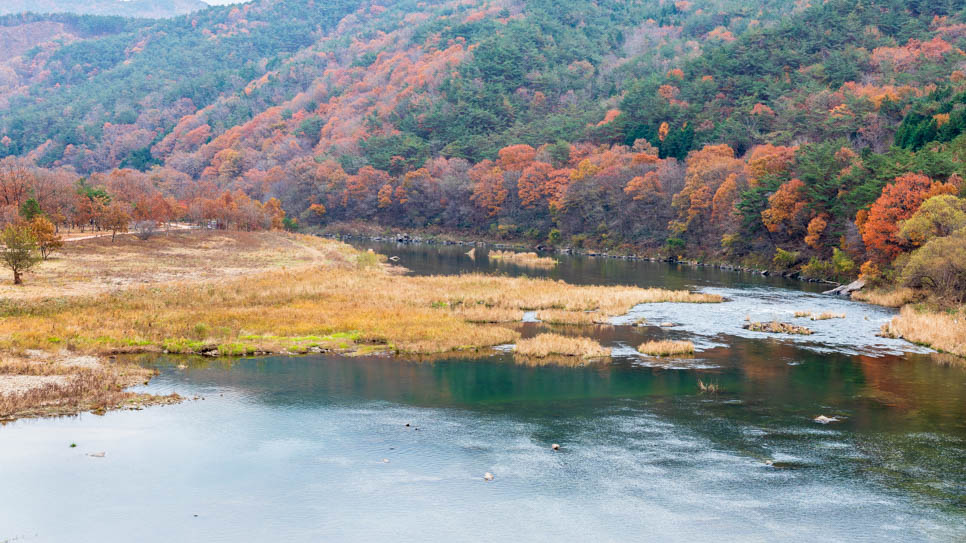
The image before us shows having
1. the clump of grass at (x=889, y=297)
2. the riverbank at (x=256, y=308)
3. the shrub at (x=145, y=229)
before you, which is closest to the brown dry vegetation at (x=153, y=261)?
the riverbank at (x=256, y=308)

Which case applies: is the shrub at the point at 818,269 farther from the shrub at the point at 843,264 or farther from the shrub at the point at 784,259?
the shrub at the point at 843,264

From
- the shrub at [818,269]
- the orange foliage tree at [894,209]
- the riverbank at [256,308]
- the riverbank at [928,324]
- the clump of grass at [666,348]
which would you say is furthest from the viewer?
the shrub at [818,269]

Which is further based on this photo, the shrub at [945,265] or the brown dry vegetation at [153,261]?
the brown dry vegetation at [153,261]

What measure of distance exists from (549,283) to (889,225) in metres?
25.4

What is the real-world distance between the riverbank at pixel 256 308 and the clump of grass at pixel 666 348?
6547 millimetres

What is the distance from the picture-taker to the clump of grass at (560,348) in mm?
34969

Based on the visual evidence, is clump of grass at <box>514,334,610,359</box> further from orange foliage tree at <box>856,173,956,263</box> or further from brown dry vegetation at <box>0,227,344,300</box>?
orange foliage tree at <box>856,173,956,263</box>

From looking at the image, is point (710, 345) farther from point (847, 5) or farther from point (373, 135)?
point (373, 135)

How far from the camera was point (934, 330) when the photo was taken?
39.6 meters

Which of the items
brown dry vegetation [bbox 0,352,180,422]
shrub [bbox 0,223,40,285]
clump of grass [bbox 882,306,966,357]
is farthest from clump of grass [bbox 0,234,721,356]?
clump of grass [bbox 882,306,966,357]

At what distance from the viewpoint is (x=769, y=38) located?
462 ft

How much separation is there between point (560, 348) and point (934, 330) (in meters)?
20.3

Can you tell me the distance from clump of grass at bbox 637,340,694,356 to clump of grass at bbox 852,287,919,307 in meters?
23.8

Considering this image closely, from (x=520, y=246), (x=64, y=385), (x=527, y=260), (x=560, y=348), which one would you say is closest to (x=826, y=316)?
(x=560, y=348)
